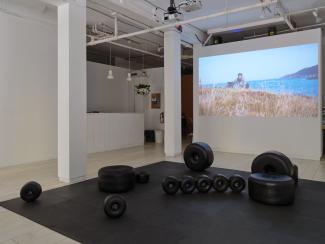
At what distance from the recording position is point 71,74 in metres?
4.73

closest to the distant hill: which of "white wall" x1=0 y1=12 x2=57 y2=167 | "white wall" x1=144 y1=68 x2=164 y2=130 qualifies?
"white wall" x1=144 y1=68 x2=164 y2=130

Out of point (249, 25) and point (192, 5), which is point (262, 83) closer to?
point (249, 25)

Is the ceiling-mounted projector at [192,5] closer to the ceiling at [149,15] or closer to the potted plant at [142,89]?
the ceiling at [149,15]

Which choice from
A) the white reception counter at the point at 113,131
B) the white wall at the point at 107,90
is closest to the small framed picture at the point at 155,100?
the white wall at the point at 107,90

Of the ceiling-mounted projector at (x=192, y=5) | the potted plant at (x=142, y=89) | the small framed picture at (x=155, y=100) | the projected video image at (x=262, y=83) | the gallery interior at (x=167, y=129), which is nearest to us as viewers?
the gallery interior at (x=167, y=129)

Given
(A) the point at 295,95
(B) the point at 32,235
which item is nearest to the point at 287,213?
(B) the point at 32,235

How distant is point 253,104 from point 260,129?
74 cm

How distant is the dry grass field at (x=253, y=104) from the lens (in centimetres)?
688

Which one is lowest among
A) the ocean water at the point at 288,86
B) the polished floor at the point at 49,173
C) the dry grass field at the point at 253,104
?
the polished floor at the point at 49,173

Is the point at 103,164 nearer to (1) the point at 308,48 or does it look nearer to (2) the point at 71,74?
(2) the point at 71,74

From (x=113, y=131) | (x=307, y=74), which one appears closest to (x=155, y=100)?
(x=113, y=131)

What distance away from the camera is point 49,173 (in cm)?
534

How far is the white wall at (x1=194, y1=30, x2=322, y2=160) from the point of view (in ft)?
22.4

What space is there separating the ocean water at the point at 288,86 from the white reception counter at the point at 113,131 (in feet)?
13.6
